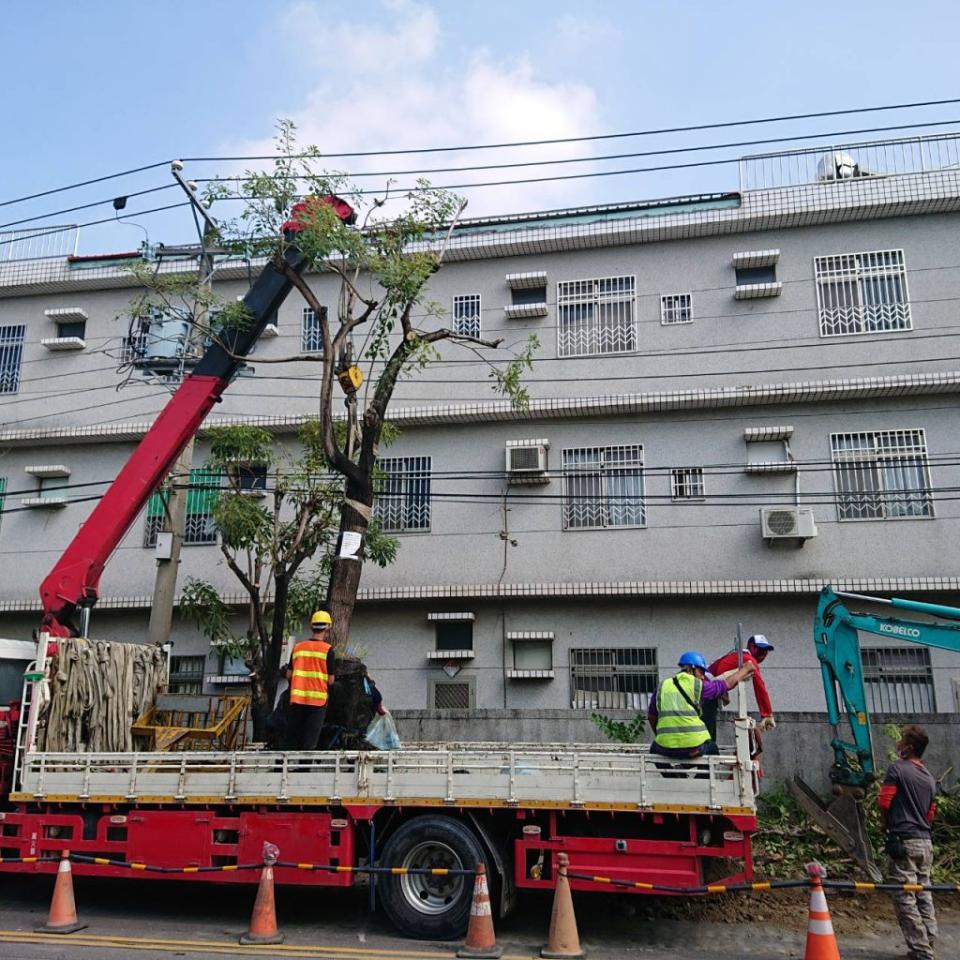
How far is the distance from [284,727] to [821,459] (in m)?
10.9

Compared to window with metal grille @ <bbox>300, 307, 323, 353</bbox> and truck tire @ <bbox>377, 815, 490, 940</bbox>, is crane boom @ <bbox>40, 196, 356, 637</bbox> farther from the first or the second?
window with metal grille @ <bbox>300, 307, 323, 353</bbox>

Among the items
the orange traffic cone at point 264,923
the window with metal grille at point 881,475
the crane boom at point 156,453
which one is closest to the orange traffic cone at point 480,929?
the orange traffic cone at point 264,923

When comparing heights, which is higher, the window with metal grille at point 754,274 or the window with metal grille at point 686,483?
the window with metal grille at point 754,274

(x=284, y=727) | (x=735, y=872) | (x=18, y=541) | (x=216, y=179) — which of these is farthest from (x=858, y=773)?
(x=18, y=541)

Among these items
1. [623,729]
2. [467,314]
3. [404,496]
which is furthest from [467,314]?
[623,729]

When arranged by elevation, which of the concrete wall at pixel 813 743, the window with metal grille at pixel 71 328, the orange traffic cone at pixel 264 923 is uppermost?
the window with metal grille at pixel 71 328

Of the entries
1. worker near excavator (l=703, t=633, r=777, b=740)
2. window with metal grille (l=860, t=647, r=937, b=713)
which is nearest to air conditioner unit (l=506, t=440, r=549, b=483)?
window with metal grille (l=860, t=647, r=937, b=713)

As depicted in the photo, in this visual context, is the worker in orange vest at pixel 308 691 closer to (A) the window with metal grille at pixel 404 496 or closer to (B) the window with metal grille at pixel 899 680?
(A) the window with metal grille at pixel 404 496

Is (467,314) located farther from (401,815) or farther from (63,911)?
(63,911)

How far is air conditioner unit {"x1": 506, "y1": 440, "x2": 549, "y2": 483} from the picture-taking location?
16797 millimetres

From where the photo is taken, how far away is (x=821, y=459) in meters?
16.1

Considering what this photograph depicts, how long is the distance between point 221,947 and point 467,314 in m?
13.0

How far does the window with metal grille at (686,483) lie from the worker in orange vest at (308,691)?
9.09 m

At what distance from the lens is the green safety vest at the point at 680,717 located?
26.1 ft
